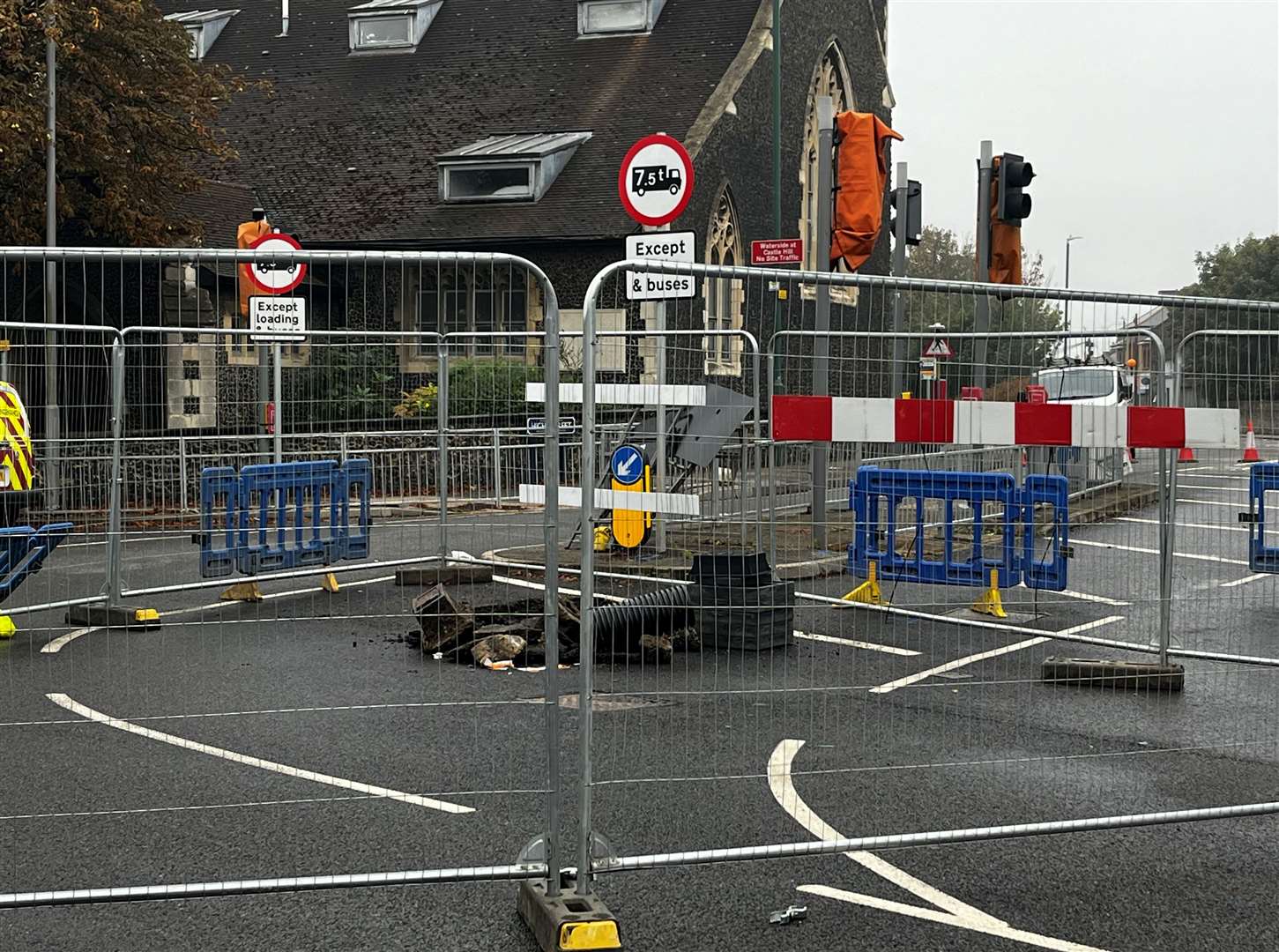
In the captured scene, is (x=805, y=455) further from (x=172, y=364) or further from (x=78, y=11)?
(x=78, y=11)

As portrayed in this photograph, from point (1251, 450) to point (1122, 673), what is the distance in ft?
6.53

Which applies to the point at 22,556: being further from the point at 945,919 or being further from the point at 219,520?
the point at 945,919

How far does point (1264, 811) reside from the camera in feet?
19.8

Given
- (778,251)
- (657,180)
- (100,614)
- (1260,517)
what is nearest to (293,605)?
(100,614)

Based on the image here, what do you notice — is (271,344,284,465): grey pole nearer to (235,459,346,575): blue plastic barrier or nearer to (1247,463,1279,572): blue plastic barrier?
(235,459,346,575): blue plastic barrier

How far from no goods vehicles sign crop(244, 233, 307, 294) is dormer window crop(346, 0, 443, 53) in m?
24.9

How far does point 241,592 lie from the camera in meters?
10.2

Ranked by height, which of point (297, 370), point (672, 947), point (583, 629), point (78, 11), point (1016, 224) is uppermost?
point (78, 11)

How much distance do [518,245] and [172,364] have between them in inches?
1030

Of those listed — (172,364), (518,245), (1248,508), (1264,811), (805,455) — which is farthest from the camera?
(518,245)

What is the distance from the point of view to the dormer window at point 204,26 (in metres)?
44.0

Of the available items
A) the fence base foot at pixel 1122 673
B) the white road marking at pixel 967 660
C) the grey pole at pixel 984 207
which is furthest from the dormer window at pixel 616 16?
the fence base foot at pixel 1122 673

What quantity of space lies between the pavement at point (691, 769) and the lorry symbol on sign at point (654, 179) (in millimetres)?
4967

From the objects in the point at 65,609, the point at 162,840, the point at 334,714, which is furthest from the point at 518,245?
the point at 162,840
